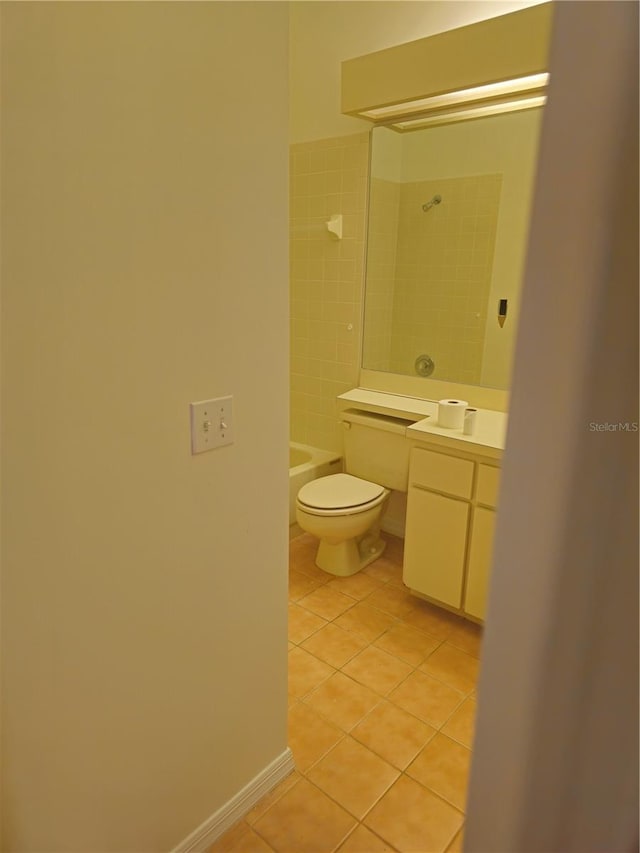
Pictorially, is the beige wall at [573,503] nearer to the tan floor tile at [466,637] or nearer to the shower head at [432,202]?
the tan floor tile at [466,637]

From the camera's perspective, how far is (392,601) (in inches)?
95.0

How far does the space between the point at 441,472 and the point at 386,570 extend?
2.64ft

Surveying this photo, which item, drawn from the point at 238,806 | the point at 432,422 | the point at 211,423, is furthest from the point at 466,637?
the point at 211,423

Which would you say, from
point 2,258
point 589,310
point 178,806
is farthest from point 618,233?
point 178,806

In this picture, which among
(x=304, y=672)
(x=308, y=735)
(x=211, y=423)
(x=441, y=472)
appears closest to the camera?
(x=211, y=423)

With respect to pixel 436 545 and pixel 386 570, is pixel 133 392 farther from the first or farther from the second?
pixel 386 570

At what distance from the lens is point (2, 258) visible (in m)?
0.76

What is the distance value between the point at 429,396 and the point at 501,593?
2327mm

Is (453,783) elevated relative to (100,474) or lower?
lower

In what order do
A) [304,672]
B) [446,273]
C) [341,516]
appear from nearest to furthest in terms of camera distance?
[304,672]
[341,516]
[446,273]

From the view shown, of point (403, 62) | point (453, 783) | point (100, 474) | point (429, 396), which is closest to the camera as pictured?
point (100, 474)

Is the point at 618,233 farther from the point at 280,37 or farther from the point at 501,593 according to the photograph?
the point at 280,37

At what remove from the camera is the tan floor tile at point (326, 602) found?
2324 mm

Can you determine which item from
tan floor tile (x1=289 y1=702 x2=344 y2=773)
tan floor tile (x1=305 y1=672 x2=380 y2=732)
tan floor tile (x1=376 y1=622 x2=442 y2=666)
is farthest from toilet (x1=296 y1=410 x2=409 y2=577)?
tan floor tile (x1=289 y1=702 x2=344 y2=773)
